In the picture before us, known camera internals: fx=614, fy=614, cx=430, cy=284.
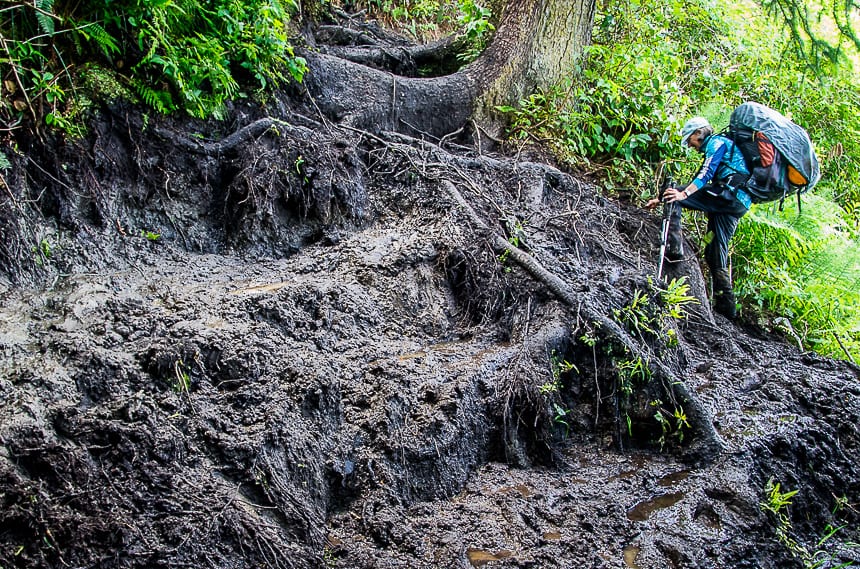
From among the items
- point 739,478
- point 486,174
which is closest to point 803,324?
point 739,478

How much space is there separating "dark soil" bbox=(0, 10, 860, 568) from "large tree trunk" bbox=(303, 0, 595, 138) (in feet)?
1.25

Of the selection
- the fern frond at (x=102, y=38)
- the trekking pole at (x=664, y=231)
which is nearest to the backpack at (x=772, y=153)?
the trekking pole at (x=664, y=231)

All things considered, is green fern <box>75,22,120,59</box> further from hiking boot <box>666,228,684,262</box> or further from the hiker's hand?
hiking boot <box>666,228,684,262</box>

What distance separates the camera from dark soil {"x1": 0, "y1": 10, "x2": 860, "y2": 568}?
333 centimetres

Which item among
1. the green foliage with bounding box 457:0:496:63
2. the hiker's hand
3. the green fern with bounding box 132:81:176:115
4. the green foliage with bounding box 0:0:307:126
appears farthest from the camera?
the green foliage with bounding box 457:0:496:63

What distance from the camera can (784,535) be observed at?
13.4ft

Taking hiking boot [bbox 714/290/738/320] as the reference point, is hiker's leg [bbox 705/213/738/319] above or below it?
above

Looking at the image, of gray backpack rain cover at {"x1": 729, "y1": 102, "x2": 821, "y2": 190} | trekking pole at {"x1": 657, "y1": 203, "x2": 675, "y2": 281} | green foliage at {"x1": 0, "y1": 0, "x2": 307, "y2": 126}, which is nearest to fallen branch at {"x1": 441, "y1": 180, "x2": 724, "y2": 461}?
trekking pole at {"x1": 657, "y1": 203, "x2": 675, "y2": 281}

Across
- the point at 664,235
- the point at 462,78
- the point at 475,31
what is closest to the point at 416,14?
the point at 475,31

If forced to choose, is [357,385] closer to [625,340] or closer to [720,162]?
[625,340]

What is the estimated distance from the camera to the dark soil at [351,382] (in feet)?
10.9

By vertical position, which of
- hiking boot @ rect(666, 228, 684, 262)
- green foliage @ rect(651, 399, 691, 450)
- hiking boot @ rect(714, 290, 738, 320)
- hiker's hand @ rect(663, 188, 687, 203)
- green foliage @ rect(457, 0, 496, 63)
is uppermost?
green foliage @ rect(457, 0, 496, 63)

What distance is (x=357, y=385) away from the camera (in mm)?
4230

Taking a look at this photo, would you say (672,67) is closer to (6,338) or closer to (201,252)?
(201,252)
